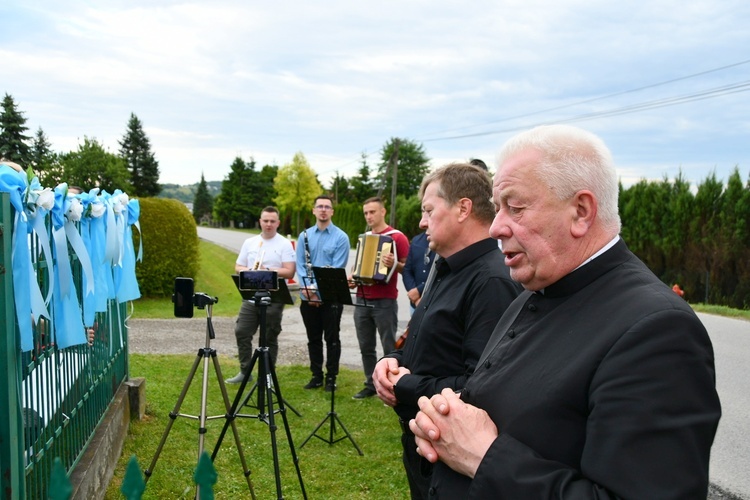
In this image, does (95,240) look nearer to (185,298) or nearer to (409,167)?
(185,298)

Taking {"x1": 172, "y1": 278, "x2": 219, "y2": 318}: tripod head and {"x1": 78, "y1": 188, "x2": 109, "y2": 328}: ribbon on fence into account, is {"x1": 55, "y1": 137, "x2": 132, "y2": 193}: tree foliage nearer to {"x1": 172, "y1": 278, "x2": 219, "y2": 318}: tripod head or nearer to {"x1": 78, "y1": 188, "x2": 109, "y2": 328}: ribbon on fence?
{"x1": 78, "y1": 188, "x2": 109, "y2": 328}: ribbon on fence

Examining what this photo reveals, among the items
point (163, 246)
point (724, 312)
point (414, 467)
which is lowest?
point (724, 312)

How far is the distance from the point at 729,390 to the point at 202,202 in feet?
395

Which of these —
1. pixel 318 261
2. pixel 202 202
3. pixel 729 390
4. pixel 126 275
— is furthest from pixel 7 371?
pixel 202 202

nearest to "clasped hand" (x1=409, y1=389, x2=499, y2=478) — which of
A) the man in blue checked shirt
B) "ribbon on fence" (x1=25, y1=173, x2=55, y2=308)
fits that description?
"ribbon on fence" (x1=25, y1=173, x2=55, y2=308)

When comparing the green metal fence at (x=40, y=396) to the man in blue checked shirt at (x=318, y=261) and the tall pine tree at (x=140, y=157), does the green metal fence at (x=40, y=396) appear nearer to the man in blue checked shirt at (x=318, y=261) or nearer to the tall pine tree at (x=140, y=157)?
the man in blue checked shirt at (x=318, y=261)

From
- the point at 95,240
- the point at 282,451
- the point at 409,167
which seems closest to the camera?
the point at 95,240

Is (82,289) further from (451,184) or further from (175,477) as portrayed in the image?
(451,184)

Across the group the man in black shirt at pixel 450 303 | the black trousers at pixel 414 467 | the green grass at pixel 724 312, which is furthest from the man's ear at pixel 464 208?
the green grass at pixel 724 312

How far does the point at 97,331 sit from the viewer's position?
16.5ft

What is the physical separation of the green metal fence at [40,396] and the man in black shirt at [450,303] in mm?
1425

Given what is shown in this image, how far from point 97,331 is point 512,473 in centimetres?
436

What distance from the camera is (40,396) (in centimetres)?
345

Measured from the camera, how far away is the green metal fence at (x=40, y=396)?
2797mm
